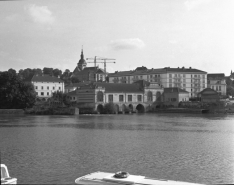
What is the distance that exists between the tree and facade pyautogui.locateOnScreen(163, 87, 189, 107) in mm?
38851

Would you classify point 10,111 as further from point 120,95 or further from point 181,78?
point 181,78

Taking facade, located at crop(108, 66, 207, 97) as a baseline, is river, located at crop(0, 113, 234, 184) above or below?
below

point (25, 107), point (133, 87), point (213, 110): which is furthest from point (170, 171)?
point (133, 87)

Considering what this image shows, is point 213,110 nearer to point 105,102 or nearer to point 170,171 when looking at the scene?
point 105,102

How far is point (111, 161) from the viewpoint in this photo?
18.7m

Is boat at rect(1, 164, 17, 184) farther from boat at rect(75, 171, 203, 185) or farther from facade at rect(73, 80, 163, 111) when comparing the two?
facade at rect(73, 80, 163, 111)

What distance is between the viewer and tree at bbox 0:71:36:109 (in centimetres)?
7781

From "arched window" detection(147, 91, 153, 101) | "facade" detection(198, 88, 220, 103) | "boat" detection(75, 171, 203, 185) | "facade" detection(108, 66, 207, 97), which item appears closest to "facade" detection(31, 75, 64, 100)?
"arched window" detection(147, 91, 153, 101)

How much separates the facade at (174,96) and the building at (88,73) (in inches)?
2176

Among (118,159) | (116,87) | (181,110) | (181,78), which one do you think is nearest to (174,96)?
(181,110)

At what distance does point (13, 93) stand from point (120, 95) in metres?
29.9

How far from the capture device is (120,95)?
9812 cm

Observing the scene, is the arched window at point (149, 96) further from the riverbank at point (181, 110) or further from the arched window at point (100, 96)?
the arched window at point (100, 96)

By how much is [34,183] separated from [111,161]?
5.36 m
